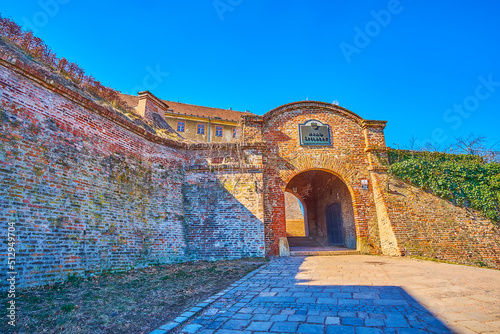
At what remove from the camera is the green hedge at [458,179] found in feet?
35.4

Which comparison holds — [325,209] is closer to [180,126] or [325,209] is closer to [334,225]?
[334,225]

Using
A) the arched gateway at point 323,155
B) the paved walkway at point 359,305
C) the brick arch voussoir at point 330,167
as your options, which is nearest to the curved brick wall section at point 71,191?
the paved walkway at point 359,305

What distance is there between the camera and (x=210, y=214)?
9.88 metres

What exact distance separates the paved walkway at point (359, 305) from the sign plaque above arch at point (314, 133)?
21.2 feet

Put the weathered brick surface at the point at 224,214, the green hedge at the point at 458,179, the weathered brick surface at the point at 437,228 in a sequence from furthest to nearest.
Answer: the green hedge at the point at 458,179 → the weathered brick surface at the point at 437,228 → the weathered brick surface at the point at 224,214

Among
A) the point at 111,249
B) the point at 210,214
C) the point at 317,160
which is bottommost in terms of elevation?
the point at 111,249

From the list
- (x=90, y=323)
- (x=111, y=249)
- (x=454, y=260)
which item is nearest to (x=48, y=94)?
(x=111, y=249)

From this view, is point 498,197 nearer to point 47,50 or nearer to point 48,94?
point 48,94

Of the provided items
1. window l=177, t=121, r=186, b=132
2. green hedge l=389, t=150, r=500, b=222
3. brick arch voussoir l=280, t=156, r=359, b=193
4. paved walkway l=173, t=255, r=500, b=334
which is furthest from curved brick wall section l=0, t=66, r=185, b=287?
window l=177, t=121, r=186, b=132

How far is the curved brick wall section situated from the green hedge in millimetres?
10027

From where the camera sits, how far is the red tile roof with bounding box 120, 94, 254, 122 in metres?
25.6

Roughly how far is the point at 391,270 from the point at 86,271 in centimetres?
743

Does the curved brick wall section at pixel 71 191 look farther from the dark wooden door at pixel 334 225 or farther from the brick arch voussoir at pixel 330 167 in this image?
the dark wooden door at pixel 334 225

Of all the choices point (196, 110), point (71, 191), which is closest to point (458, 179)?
point (71, 191)
